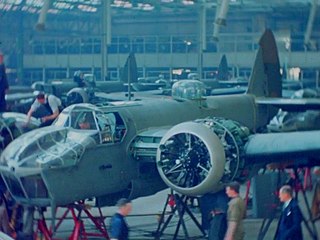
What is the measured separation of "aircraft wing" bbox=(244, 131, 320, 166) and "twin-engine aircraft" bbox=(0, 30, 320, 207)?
1 centimetres

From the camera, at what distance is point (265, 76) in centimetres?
1248

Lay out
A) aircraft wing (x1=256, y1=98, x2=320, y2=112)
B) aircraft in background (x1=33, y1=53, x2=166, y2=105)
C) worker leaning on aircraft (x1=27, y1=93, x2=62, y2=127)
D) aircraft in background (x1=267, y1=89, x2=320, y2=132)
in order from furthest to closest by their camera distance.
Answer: aircraft in background (x1=33, y1=53, x2=166, y2=105) → aircraft in background (x1=267, y1=89, x2=320, y2=132) → aircraft wing (x1=256, y1=98, x2=320, y2=112) → worker leaning on aircraft (x1=27, y1=93, x2=62, y2=127)

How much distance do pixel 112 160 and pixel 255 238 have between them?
7.09ft

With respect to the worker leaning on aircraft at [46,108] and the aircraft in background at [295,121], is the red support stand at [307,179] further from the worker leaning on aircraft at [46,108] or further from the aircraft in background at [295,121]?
the worker leaning on aircraft at [46,108]

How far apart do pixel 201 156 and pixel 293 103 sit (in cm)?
361

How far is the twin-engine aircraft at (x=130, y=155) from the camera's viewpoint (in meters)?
7.70

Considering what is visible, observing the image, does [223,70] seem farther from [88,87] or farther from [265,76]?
[88,87]

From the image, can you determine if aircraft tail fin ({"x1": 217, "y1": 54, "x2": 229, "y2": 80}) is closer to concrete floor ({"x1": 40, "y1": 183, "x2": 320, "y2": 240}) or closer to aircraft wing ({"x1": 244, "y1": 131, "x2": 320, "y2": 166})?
concrete floor ({"x1": 40, "y1": 183, "x2": 320, "y2": 240})

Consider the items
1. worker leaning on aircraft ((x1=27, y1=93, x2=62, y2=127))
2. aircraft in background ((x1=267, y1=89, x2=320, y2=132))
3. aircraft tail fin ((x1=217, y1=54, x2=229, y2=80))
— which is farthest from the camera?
aircraft in background ((x1=267, y1=89, x2=320, y2=132))

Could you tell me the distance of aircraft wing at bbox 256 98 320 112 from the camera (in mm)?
10053

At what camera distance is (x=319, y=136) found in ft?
27.0

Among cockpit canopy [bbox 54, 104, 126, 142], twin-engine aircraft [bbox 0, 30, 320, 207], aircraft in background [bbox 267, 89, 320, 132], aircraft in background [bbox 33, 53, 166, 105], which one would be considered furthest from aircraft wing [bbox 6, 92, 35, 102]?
aircraft in background [bbox 267, 89, 320, 132]

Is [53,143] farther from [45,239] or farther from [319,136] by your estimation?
[319,136]

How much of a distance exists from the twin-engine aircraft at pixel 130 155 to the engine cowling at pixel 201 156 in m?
0.01
